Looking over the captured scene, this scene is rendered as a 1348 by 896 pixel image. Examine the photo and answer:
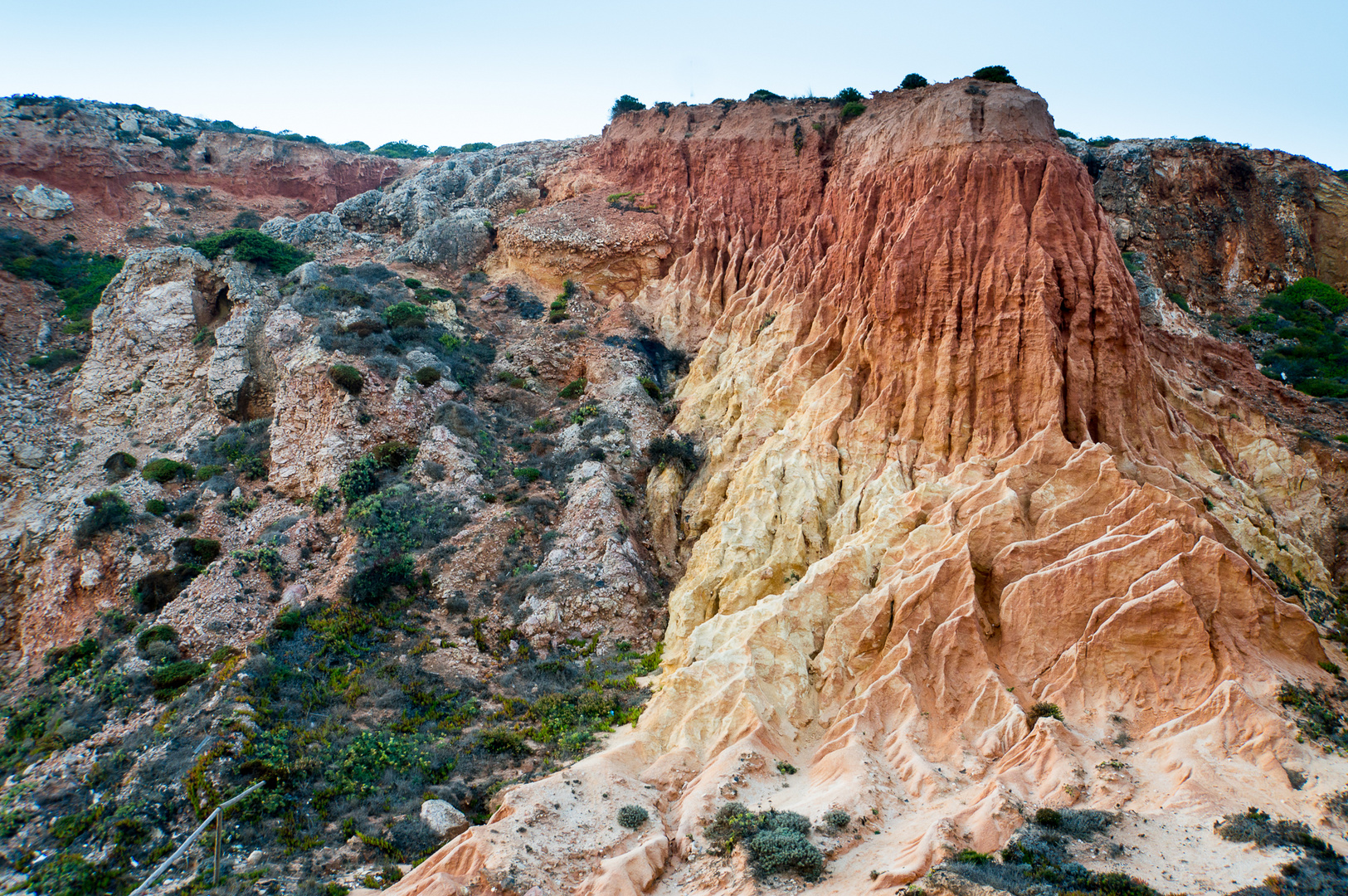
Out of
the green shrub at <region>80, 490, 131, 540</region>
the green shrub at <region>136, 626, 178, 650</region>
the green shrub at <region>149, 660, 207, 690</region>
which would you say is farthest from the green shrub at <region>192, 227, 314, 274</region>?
the green shrub at <region>149, 660, 207, 690</region>

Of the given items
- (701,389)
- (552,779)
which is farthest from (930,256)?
(552,779)

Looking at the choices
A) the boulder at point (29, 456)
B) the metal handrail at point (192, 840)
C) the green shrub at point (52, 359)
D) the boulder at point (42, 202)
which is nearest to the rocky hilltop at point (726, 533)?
the boulder at point (29, 456)

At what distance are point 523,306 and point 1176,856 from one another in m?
36.1

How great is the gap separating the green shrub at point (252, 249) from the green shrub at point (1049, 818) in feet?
138

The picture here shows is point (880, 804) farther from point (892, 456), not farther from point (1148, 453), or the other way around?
point (1148, 453)

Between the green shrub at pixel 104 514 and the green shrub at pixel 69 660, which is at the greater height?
the green shrub at pixel 104 514

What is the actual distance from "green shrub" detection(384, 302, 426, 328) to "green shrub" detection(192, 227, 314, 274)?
8484 millimetres

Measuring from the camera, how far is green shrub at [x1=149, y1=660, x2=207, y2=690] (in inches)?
891

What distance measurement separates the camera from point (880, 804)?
1561 centimetres

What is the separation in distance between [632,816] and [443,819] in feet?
15.6

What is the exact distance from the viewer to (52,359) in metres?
36.8

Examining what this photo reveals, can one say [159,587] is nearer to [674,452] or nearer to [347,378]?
[347,378]

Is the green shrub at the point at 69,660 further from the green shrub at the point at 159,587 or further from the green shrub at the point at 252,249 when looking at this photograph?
the green shrub at the point at 252,249

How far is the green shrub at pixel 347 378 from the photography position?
3156 centimetres
